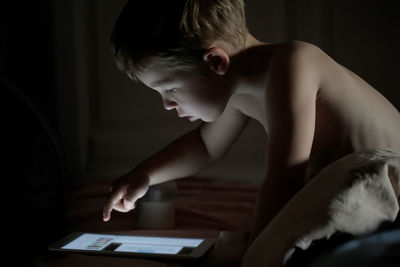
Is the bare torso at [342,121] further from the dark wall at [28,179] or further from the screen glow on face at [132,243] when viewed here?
the dark wall at [28,179]

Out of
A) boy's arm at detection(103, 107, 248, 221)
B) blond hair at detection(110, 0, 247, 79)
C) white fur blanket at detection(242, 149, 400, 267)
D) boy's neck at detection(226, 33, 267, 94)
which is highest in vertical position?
blond hair at detection(110, 0, 247, 79)

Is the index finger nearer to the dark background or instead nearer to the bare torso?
the dark background

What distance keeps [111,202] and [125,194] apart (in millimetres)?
30

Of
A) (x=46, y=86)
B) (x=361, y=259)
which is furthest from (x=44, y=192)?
(x=46, y=86)

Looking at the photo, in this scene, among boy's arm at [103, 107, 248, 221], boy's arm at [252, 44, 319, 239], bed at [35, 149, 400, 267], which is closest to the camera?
bed at [35, 149, 400, 267]

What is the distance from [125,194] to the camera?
1.00 meters

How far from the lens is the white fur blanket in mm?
536

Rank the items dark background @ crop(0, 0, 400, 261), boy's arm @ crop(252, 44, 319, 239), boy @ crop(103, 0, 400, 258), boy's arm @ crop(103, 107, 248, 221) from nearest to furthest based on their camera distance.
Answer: boy's arm @ crop(252, 44, 319, 239)
boy @ crop(103, 0, 400, 258)
boy's arm @ crop(103, 107, 248, 221)
dark background @ crop(0, 0, 400, 261)

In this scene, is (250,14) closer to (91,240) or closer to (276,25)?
(276,25)

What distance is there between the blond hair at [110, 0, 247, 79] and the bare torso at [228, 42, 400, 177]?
0.11m

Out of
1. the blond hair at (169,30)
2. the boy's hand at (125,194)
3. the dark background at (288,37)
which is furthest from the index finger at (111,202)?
the blond hair at (169,30)

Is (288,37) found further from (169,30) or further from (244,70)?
(169,30)

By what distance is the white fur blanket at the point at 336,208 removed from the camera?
536mm

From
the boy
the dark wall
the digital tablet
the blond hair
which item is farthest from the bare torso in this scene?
the dark wall
